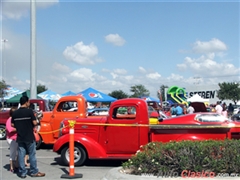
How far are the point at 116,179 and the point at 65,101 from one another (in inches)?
250

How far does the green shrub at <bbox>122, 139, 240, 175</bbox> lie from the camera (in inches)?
289

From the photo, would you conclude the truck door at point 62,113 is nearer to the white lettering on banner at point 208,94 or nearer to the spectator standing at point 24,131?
the spectator standing at point 24,131

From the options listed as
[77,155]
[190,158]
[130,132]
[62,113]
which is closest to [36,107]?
[62,113]

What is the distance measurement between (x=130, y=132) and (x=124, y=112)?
88 centimetres

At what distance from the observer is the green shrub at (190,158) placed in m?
7.34

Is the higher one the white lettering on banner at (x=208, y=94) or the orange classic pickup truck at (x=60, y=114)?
the white lettering on banner at (x=208, y=94)

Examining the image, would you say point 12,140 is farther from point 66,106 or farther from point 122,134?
point 66,106

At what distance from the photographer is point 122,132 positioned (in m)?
9.56

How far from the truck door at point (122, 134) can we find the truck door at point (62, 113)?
3437mm

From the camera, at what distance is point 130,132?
31.2 feet

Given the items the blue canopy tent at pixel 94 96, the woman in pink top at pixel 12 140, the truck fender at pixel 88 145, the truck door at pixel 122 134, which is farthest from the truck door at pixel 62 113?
the blue canopy tent at pixel 94 96

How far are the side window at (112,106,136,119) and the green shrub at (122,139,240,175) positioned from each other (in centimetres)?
219

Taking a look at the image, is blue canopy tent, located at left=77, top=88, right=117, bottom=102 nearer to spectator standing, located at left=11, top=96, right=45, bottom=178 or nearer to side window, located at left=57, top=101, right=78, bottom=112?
side window, located at left=57, top=101, right=78, bottom=112

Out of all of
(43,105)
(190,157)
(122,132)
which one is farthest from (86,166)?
(43,105)
